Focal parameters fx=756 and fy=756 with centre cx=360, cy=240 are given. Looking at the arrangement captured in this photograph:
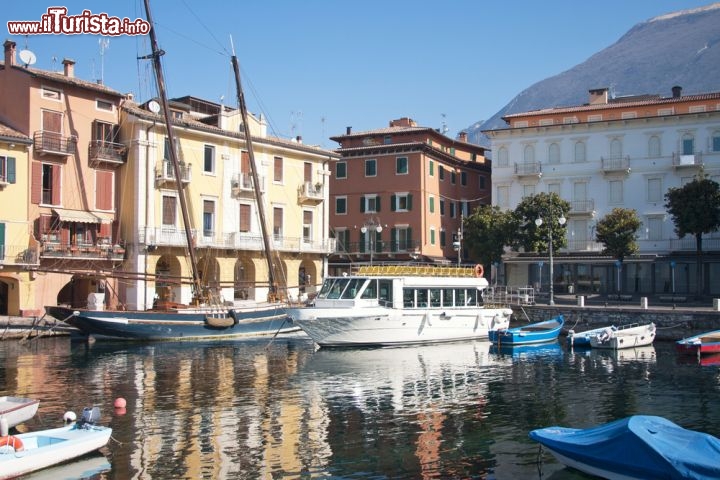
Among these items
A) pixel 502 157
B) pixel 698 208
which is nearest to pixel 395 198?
pixel 502 157

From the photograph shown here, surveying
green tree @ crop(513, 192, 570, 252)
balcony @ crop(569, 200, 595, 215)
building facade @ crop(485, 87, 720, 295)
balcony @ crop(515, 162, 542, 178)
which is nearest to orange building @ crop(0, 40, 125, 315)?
green tree @ crop(513, 192, 570, 252)

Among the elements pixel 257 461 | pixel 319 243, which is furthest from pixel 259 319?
pixel 257 461

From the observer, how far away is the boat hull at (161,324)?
38156mm

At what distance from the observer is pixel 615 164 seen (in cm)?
5947

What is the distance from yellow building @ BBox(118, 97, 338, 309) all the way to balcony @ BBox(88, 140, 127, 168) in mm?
599

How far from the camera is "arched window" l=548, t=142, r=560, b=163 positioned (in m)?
61.8

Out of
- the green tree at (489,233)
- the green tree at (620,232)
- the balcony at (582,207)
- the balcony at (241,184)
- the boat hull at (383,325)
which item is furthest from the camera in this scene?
the balcony at (582,207)

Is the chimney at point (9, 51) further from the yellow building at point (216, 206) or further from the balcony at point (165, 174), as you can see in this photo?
the balcony at point (165, 174)

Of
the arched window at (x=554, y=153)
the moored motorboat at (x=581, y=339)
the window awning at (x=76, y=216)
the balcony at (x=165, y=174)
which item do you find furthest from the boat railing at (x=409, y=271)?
the arched window at (x=554, y=153)

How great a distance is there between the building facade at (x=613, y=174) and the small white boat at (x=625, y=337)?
50.2ft

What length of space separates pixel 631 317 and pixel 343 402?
2661 centimetres

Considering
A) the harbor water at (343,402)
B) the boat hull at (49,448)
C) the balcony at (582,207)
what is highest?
the balcony at (582,207)

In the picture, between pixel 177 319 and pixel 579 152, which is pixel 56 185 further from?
pixel 579 152

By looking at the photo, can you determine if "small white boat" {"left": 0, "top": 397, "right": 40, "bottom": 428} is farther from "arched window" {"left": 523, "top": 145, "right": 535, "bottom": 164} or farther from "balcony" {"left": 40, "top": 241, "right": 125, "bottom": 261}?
"arched window" {"left": 523, "top": 145, "right": 535, "bottom": 164}
